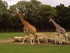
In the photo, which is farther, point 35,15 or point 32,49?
point 35,15

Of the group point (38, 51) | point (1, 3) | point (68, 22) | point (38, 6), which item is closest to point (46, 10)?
point (38, 6)

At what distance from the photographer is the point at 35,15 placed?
2849 inches

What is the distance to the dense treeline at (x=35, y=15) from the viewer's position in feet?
218

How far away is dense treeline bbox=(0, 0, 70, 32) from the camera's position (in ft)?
218

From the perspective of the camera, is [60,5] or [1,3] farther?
[60,5]

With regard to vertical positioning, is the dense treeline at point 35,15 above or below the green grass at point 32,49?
above

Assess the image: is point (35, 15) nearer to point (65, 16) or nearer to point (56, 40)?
point (65, 16)

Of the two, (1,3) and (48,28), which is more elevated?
(1,3)

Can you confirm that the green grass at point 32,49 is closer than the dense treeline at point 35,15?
Yes

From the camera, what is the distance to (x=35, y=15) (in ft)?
237

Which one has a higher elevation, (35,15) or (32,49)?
(35,15)

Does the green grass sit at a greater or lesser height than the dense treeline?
lesser

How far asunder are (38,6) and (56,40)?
60447 millimetres

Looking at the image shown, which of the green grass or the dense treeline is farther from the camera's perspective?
the dense treeline
